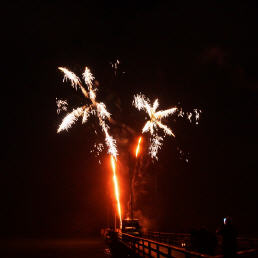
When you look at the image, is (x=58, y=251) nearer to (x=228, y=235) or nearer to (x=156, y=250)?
(x=156, y=250)

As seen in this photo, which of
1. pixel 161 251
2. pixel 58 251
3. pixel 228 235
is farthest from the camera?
pixel 58 251

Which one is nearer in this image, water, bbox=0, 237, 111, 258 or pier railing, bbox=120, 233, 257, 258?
pier railing, bbox=120, 233, 257, 258

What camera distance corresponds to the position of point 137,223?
37.1 metres

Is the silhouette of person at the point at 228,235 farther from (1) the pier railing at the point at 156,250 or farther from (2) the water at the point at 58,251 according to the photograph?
(2) the water at the point at 58,251

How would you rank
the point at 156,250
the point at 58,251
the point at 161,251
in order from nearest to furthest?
the point at 156,250, the point at 161,251, the point at 58,251

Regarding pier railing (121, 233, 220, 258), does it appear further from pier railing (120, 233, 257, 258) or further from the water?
the water

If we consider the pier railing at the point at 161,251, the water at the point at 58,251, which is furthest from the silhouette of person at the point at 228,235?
the water at the point at 58,251

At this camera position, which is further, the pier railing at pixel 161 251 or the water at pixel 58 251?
the water at pixel 58 251

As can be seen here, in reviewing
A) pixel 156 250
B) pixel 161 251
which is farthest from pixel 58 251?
pixel 156 250

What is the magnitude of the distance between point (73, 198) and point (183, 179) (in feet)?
84.5

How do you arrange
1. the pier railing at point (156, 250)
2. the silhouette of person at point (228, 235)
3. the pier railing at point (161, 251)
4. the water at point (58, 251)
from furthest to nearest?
the water at point (58, 251)
the pier railing at point (156, 250)
the silhouette of person at point (228, 235)
the pier railing at point (161, 251)

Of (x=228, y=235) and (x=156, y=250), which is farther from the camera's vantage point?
(x=156, y=250)

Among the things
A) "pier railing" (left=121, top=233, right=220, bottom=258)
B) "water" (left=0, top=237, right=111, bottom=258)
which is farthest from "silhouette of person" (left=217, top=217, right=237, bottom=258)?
"water" (left=0, top=237, right=111, bottom=258)

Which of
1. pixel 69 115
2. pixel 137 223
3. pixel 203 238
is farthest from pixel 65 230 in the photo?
pixel 203 238
